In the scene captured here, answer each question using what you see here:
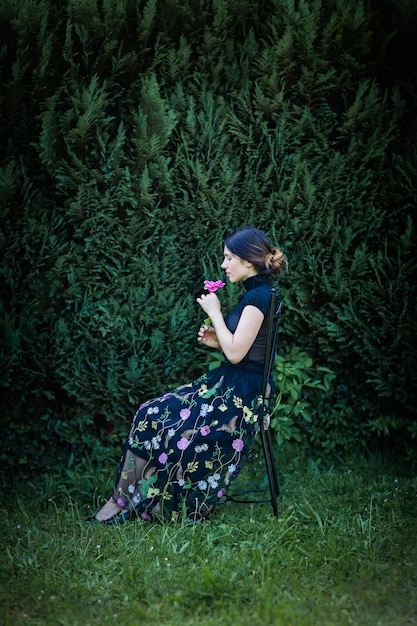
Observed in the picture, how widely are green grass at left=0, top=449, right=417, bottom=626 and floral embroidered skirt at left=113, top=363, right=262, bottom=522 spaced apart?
0.16 metres

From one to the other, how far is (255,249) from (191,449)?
116 centimetres

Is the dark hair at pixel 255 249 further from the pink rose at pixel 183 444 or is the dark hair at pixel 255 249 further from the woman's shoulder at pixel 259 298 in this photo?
the pink rose at pixel 183 444

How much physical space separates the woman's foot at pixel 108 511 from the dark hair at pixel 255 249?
1.56 m

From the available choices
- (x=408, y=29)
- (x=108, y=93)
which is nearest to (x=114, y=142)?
(x=108, y=93)

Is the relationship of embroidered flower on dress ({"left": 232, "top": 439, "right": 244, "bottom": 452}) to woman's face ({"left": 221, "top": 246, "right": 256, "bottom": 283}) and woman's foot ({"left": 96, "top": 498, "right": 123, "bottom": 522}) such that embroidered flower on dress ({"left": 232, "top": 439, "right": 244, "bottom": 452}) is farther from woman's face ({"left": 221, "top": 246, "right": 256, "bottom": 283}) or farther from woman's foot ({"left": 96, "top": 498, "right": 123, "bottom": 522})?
woman's face ({"left": 221, "top": 246, "right": 256, "bottom": 283})

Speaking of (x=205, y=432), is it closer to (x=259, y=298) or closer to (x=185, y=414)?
(x=185, y=414)

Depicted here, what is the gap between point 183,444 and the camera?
369cm

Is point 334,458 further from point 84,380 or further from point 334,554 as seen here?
point 84,380

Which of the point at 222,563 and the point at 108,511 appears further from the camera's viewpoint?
the point at 108,511

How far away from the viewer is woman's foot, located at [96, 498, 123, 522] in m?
3.77

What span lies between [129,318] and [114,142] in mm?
1117

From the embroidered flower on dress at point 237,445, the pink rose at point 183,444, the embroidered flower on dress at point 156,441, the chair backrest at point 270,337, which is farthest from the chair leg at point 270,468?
the embroidered flower on dress at point 156,441

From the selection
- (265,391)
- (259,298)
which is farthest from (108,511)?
(259,298)

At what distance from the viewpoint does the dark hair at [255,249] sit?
3.77 m
